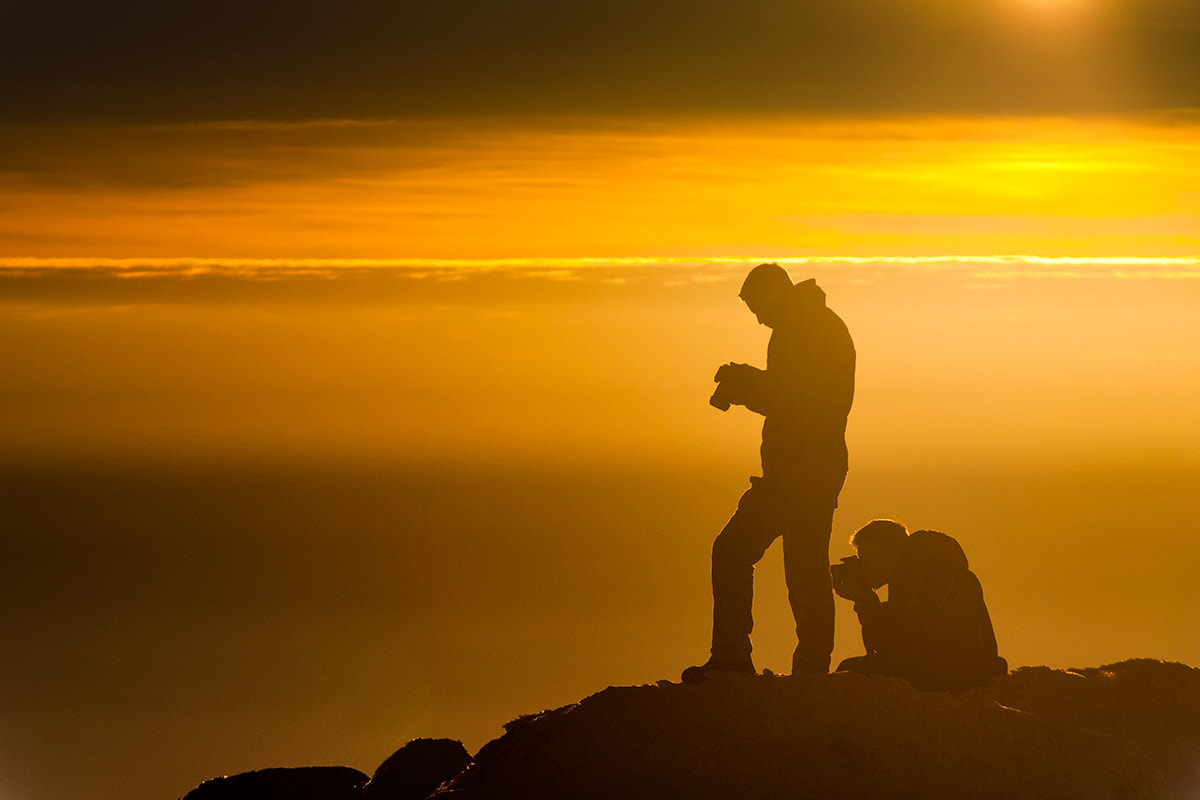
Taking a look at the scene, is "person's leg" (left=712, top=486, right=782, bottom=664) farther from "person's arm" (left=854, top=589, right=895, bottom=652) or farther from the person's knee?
"person's arm" (left=854, top=589, right=895, bottom=652)

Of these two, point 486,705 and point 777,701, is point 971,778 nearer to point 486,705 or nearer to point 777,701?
point 777,701

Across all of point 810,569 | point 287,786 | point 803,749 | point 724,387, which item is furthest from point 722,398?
point 287,786

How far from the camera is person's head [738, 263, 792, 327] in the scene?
11.8 metres

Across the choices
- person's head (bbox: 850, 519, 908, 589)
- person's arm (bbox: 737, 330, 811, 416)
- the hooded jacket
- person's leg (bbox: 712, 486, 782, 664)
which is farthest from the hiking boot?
person's arm (bbox: 737, 330, 811, 416)

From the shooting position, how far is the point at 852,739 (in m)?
11.4

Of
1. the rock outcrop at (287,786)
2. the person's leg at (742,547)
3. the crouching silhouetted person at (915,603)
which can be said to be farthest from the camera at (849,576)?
the rock outcrop at (287,786)

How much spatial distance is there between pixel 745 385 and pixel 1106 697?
3.96 meters

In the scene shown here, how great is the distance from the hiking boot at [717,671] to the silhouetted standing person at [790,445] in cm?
1

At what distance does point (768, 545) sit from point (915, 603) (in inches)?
43.7

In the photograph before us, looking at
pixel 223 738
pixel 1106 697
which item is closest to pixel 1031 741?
pixel 1106 697

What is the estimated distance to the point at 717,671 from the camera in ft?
39.5

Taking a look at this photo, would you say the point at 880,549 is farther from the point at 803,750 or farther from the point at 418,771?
the point at 418,771

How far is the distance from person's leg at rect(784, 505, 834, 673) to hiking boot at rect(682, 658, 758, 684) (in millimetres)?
319

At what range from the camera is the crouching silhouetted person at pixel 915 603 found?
12.2 m
